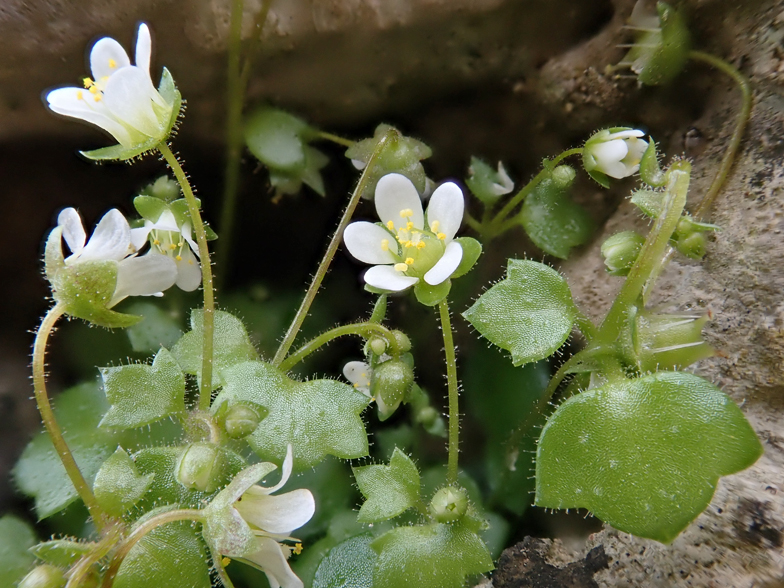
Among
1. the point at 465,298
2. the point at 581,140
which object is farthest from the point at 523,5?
the point at 465,298

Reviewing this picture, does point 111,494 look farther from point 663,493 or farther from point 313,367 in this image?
point 663,493

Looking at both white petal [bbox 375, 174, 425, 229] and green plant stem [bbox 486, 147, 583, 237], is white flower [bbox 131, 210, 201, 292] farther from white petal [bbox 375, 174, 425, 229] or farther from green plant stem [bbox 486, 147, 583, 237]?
green plant stem [bbox 486, 147, 583, 237]

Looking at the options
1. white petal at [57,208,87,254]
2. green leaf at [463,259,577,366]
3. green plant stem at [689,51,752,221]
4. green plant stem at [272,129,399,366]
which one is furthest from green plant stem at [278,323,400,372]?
green plant stem at [689,51,752,221]

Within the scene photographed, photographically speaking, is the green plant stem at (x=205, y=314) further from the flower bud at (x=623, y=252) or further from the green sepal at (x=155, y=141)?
the flower bud at (x=623, y=252)

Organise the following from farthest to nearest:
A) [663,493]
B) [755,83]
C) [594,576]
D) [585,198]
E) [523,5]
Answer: [585,198] → [523,5] → [755,83] → [594,576] → [663,493]

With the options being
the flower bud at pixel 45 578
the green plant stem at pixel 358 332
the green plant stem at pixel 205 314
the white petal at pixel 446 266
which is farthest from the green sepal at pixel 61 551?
the white petal at pixel 446 266

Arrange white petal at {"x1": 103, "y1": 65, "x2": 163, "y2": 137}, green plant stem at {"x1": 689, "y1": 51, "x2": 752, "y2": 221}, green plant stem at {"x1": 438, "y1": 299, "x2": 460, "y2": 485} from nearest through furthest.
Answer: white petal at {"x1": 103, "y1": 65, "x2": 163, "y2": 137}
green plant stem at {"x1": 438, "y1": 299, "x2": 460, "y2": 485}
green plant stem at {"x1": 689, "y1": 51, "x2": 752, "y2": 221}
